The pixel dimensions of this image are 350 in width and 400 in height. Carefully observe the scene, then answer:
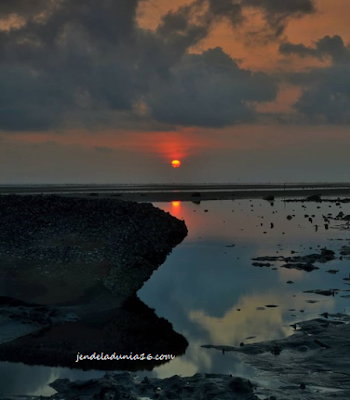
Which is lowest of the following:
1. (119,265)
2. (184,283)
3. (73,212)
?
(184,283)

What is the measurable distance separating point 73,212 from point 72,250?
847 cm

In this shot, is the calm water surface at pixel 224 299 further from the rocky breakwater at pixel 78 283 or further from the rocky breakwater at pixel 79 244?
the rocky breakwater at pixel 79 244

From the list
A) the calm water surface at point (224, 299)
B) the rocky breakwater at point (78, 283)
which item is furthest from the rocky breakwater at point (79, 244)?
the calm water surface at point (224, 299)

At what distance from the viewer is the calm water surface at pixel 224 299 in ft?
48.6

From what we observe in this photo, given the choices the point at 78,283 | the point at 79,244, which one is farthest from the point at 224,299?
the point at 79,244

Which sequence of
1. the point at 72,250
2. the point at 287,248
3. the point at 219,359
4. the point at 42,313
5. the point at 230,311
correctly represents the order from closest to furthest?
the point at 219,359 → the point at 42,313 → the point at 230,311 → the point at 72,250 → the point at 287,248

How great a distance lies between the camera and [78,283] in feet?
75.9

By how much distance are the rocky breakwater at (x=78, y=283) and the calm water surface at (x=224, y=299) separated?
0.93 metres

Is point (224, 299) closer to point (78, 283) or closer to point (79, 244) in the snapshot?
point (78, 283)

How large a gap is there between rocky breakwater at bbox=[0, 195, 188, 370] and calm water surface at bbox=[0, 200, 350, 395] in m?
0.93

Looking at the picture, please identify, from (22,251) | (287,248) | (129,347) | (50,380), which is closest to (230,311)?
(129,347)

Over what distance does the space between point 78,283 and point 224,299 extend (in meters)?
7.32

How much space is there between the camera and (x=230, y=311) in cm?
2172

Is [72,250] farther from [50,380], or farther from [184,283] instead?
[50,380]
